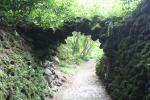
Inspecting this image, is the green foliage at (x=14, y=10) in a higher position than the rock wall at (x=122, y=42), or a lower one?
higher

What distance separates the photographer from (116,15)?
1697 centimetres

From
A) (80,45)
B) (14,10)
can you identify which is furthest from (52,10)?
(80,45)

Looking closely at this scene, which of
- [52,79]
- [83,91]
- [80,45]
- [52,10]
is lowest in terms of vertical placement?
[83,91]

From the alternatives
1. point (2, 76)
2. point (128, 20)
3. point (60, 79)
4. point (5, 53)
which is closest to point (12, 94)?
point (2, 76)

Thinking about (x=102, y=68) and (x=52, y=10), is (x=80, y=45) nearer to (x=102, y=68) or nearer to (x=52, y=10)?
(x=102, y=68)

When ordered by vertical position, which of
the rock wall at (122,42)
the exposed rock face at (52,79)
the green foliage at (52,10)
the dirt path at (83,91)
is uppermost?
the green foliage at (52,10)

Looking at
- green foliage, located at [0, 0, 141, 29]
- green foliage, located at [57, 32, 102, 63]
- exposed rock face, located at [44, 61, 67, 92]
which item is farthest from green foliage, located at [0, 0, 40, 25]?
green foliage, located at [57, 32, 102, 63]

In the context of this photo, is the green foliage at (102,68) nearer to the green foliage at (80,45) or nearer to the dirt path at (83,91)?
the dirt path at (83,91)

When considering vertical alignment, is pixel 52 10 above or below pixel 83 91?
above

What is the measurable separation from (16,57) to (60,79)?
7440mm

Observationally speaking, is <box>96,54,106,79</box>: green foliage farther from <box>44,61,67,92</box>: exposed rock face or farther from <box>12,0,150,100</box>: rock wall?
<box>44,61,67,92</box>: exposed rock face

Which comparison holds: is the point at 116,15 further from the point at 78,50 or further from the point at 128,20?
the point at 78,50

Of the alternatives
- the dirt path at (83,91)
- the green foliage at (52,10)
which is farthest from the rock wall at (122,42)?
the dirt path at (83,91)

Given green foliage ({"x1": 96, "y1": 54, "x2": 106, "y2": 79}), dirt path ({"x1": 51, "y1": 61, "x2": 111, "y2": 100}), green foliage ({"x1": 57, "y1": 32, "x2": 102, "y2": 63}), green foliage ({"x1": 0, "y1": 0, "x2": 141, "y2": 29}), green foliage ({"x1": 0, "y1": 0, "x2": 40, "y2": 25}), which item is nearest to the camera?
green foliage ({"x1": 0, "y1": 0, "x2": 40, "y2": 25})
